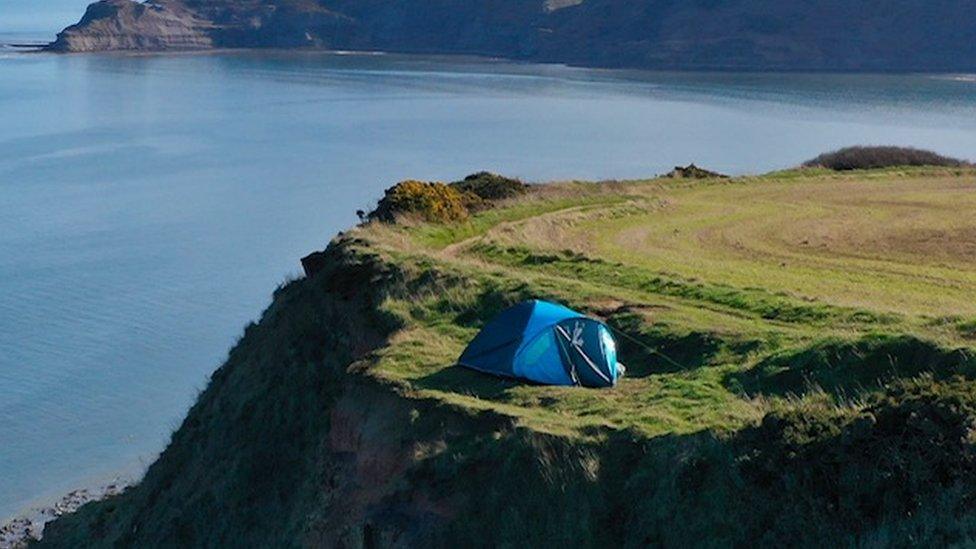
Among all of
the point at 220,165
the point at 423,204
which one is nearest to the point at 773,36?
the point at 220,165

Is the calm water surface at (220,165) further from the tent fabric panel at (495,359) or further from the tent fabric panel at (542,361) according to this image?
the tent fabric panel at (542,361)

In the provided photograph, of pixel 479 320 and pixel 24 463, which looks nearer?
pixel 479 320

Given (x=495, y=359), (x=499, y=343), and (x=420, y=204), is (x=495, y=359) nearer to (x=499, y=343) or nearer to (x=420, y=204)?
(x=499, y=343)

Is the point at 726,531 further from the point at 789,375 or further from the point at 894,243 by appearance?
the point at 894,243

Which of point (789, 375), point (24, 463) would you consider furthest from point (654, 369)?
point (24, 463)

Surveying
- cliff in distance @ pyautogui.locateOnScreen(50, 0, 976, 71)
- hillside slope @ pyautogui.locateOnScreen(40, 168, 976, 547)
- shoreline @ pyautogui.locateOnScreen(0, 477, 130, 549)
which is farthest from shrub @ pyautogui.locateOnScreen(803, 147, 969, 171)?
cliff in distance @ pyautogui.locateOnScreen(50, 0, 976, 71)

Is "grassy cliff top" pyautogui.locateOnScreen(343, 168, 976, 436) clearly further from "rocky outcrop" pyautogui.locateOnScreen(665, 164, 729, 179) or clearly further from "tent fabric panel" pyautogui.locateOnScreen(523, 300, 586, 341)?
"rocky outcrop" pyautogui.locateOnScreen(665, 164, 729, 179)
